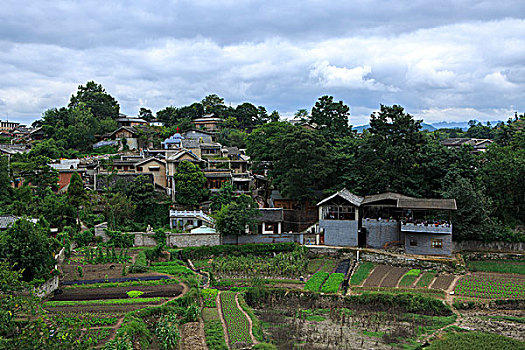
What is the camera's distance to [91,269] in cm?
3072

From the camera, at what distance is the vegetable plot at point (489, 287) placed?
86.8ft

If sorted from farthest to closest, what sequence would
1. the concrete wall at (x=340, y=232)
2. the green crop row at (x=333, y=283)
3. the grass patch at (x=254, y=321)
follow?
1. the concrete wall at (x=340, y=232)
2. the green crop row at (x=333, y=283)
3. the grass patch at (x=254, y=321)

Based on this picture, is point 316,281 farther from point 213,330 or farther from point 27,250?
point 27,250

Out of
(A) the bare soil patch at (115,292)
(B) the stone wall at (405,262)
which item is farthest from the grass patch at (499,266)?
(A) the bare soil patch at (115,292)

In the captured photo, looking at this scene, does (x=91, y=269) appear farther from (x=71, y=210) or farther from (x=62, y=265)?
(x=71, y=210)

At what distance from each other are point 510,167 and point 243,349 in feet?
92.4

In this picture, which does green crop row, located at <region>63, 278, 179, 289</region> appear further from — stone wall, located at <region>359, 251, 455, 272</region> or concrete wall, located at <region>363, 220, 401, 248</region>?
concrete wall, located at <region>363, 220, 401, 248</region>

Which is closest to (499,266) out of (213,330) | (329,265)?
(329,265)

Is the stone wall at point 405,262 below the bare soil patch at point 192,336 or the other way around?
the other way around

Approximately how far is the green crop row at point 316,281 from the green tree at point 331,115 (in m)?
22.2

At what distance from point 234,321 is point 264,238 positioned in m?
14.9

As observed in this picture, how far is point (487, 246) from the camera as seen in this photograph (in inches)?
1373

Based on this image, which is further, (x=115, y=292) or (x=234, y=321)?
(x=115, y=292)

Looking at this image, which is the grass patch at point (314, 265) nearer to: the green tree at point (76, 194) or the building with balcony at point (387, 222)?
the building with balcony at point (387, 222)
